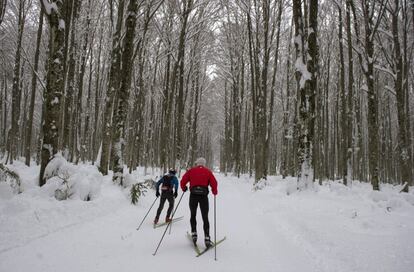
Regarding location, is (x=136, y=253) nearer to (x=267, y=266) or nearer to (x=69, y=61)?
(x=267, y=266)

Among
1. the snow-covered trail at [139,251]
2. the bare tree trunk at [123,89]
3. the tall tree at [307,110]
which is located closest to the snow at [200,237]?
the snow-covered trail at [139,251]

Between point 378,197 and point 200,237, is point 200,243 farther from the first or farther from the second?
point 378,197

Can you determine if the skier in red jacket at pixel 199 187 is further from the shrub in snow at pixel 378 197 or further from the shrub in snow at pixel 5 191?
the shrub in snow at pixel 378 197

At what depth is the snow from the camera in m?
4.04

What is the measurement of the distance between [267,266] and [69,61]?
14.0 meters

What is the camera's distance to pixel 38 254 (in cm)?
416

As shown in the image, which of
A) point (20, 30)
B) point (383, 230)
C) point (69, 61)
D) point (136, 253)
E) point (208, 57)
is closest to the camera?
point (136, 253)

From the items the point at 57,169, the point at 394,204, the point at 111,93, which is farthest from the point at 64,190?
the point at 394,204

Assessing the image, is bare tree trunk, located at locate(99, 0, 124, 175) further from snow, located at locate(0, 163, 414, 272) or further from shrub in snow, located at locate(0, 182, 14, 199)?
shrub in snow, located at locate(0, 182, 14, 199)

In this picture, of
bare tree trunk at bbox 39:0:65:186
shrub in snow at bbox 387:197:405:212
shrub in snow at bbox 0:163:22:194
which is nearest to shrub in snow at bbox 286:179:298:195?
shrub in snow at bbox 387:197:405:212

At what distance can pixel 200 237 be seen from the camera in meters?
5.99

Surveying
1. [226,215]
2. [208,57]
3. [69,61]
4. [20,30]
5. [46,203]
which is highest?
[208,57]

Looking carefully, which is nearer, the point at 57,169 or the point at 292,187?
the point at 57,169

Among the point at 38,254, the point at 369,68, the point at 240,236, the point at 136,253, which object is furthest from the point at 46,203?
the point at 369,68
